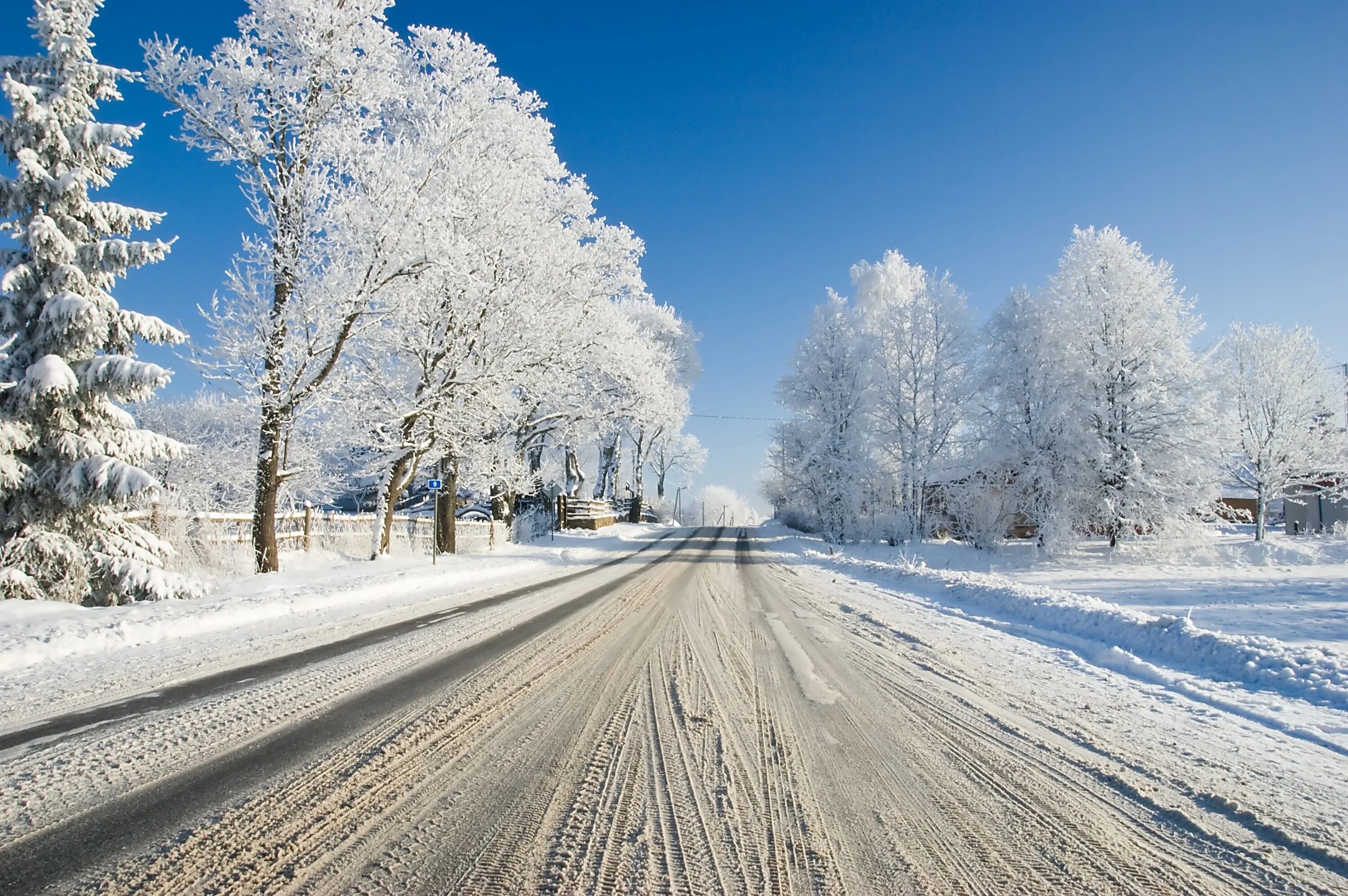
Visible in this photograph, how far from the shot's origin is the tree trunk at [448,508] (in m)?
18.6

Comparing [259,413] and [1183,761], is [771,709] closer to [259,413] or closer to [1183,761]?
[1183,761]

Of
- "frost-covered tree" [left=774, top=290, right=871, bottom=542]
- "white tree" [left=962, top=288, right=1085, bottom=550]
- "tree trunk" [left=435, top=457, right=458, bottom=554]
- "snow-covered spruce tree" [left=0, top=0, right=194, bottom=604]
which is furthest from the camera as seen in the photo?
"frost-covered tree" [left=774, top=290, right=871, bottom=542]

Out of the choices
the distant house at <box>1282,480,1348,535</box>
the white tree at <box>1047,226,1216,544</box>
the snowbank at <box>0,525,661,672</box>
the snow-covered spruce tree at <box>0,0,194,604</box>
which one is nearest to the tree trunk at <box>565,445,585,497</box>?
the snowbank at <box>0,525,661,672</box>

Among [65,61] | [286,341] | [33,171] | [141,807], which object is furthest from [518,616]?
[65,61]

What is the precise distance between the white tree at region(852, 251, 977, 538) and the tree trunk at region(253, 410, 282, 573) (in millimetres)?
20254

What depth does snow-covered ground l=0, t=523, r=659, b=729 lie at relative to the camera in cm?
486

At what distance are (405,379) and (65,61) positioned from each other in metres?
8.97

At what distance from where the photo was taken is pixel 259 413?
39.8 feet

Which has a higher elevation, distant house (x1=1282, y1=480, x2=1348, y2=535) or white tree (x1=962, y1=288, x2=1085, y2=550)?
white tree (x1=962, y1=288, x2=1085, y2=550)

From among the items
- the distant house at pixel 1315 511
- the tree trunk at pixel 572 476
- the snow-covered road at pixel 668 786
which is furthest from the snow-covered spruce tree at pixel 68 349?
the distant house at pixel 1315 511

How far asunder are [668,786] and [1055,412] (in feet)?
70.5

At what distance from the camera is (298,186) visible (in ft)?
39.9

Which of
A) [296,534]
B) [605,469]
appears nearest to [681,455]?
[605,469]

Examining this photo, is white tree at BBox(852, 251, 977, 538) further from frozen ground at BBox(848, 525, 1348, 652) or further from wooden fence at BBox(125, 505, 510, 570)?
wooden fence at BBox(125, 505, 510, 570)
